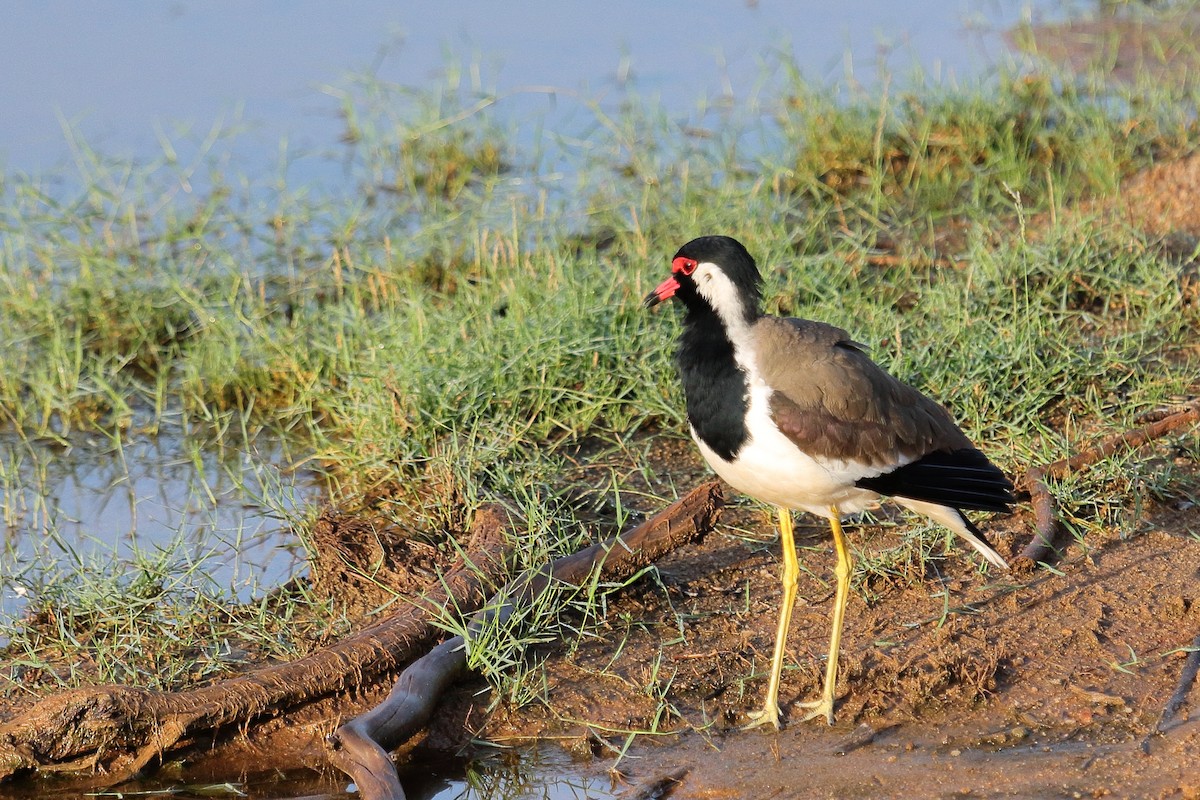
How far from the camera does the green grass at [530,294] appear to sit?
16.8 feet

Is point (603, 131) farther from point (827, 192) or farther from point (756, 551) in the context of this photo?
point (756, 551)

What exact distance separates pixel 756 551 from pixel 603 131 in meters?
3.68

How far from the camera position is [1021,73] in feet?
28.0

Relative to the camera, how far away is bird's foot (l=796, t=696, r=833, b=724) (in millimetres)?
4074

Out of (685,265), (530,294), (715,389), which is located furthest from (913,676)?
(530,294)

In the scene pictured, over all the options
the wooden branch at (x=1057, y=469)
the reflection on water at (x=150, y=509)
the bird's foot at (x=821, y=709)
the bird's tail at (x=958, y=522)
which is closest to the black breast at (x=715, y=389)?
the bird's tail at (x=958, y=522)

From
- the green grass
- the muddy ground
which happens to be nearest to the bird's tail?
the muddy ground

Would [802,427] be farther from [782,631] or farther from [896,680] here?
[896,680]

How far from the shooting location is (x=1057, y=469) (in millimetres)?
4914

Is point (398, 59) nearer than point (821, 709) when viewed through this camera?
No

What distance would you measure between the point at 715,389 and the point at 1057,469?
1.39 metres

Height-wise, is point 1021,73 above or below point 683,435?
above

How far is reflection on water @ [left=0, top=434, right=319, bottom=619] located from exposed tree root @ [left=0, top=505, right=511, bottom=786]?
612 millimetres

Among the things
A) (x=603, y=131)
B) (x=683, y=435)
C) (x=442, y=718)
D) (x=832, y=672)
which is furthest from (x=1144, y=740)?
(x=603, y=131)
